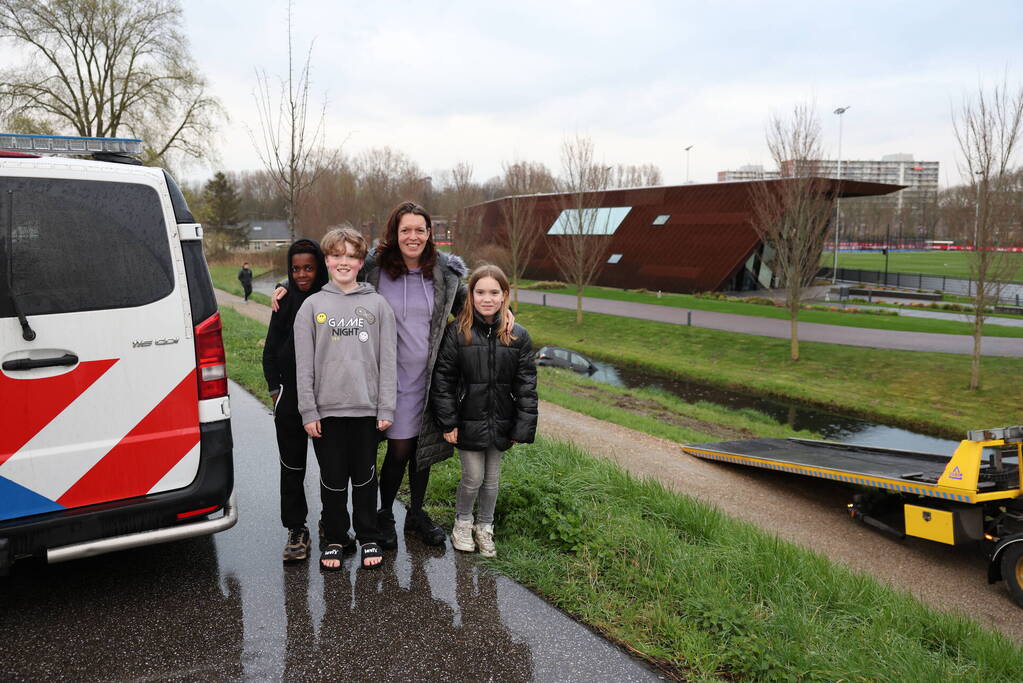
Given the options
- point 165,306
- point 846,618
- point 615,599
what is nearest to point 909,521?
point 846,618

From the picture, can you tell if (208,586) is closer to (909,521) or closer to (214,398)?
(214,398)

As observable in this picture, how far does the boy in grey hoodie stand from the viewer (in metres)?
3.76

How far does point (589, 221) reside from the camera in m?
32.1

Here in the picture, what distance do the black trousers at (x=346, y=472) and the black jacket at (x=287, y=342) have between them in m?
0.33

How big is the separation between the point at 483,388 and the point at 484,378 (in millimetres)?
58

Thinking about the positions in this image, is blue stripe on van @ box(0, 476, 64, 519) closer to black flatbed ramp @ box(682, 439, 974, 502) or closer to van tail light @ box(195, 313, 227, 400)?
van tail light @ box(195, 313, 227, 400)

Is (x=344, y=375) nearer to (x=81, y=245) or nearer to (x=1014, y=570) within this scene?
(x=81, y=245)

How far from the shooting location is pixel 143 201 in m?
3.33

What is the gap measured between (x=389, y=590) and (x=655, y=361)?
19.3 metres

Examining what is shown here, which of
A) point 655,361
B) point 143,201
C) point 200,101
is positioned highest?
point 200,101

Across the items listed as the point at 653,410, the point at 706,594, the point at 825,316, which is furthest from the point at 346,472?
the point at 825,316

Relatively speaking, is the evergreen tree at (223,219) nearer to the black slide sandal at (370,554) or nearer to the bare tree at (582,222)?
the bare tree at (582,222)

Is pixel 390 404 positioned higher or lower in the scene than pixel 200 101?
lower

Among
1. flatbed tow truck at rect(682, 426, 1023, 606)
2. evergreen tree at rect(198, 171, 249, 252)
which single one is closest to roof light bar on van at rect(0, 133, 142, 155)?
flatbed tow truck at rect(682, 426, 1023, 606)
